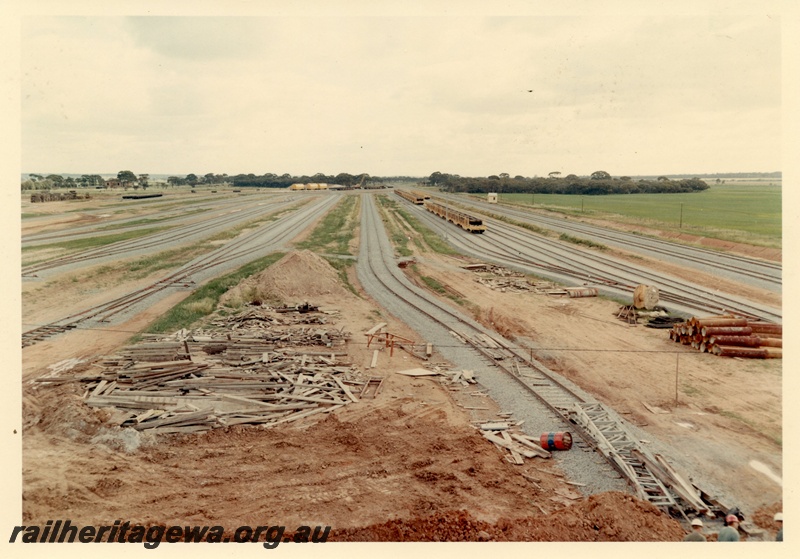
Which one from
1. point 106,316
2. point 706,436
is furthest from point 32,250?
point 706,436

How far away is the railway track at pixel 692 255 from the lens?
38.9 m

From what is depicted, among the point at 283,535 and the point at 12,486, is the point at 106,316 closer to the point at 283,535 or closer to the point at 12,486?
the point at 12,486

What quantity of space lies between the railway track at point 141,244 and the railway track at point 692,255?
44872 millimetres

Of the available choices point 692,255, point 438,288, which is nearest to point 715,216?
point 692,255

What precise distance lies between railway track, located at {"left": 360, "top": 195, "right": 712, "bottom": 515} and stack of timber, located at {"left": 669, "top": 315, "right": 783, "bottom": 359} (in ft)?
26.5

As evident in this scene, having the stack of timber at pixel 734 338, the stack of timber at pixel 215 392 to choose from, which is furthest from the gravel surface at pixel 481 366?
the stack of timber at pixel 734 338

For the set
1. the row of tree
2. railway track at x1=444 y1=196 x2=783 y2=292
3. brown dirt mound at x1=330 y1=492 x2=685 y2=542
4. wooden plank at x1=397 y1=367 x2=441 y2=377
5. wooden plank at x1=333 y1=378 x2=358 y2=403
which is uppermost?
the row of tree

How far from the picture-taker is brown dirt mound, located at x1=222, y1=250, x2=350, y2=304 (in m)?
31.5

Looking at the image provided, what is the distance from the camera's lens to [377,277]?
39.3 metres

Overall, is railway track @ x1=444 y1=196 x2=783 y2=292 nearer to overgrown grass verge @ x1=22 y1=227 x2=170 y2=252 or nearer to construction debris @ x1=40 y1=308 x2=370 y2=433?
construction debris @ x1=40 y1=308 x2=370 y2=433

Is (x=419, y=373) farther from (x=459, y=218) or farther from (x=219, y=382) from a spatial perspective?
(x=459, y=218)

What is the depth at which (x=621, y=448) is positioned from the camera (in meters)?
14.3

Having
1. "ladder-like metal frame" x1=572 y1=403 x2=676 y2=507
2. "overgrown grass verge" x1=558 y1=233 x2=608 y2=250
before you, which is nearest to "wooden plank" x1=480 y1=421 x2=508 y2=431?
"ladder-like metal frame" x1=572 y1=403 x2=676 y2=507

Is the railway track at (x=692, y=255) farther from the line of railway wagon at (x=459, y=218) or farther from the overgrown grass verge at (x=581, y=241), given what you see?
the line of railway wagon at (x=459, y=218)
